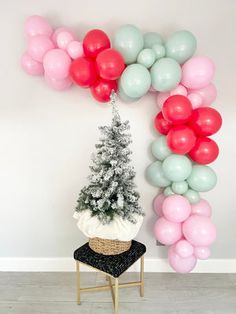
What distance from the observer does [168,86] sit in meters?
1.67

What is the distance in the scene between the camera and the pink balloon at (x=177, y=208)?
69.9 inches

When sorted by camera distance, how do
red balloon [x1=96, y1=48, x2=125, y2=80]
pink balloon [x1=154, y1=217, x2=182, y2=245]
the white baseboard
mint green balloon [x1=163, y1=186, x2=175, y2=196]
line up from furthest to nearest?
the white baseboard < mint green balloon [x1=163, y1=186, x2=175, y2=196] < pink balloon [x1=154, y1=217, x2=182, y2=245] < red balloon [x1=96, y1=48, x2=125, y2=80]

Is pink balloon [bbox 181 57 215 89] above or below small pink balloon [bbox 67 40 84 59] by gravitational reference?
below

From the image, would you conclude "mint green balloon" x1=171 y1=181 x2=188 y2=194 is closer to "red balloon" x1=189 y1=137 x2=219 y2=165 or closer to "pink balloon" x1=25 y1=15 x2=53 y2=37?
"red balloon" x1=189 y1=137 x2=219 y2=165

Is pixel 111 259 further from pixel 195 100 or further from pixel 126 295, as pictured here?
pixel 195 100

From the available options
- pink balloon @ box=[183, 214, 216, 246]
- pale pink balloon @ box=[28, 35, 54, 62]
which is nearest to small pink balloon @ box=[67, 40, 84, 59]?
pale pink balloon @ box=[28, 35, 54, 62]

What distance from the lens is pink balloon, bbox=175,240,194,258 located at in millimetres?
1781

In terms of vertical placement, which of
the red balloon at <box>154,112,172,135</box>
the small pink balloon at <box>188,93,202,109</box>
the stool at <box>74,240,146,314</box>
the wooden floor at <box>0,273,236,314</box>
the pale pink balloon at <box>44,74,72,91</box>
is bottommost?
the wooden floor at <box>0,273,236,314</box>

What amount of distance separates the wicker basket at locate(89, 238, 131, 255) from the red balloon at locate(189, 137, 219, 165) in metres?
0.75

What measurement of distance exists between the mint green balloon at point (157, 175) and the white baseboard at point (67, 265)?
0.76m

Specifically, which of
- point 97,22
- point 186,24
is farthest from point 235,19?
point 97,22

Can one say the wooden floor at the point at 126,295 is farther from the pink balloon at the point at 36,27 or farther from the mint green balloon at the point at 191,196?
the pink balloon at the point at 36,27

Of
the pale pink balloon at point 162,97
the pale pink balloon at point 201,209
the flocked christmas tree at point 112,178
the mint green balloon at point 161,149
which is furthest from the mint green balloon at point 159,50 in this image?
the pale pink balloon at point 201,209

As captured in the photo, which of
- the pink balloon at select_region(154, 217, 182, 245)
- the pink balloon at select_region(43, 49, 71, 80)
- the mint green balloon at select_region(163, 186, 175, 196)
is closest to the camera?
the pink balloon at select_region(43, 49, 71, 80)
